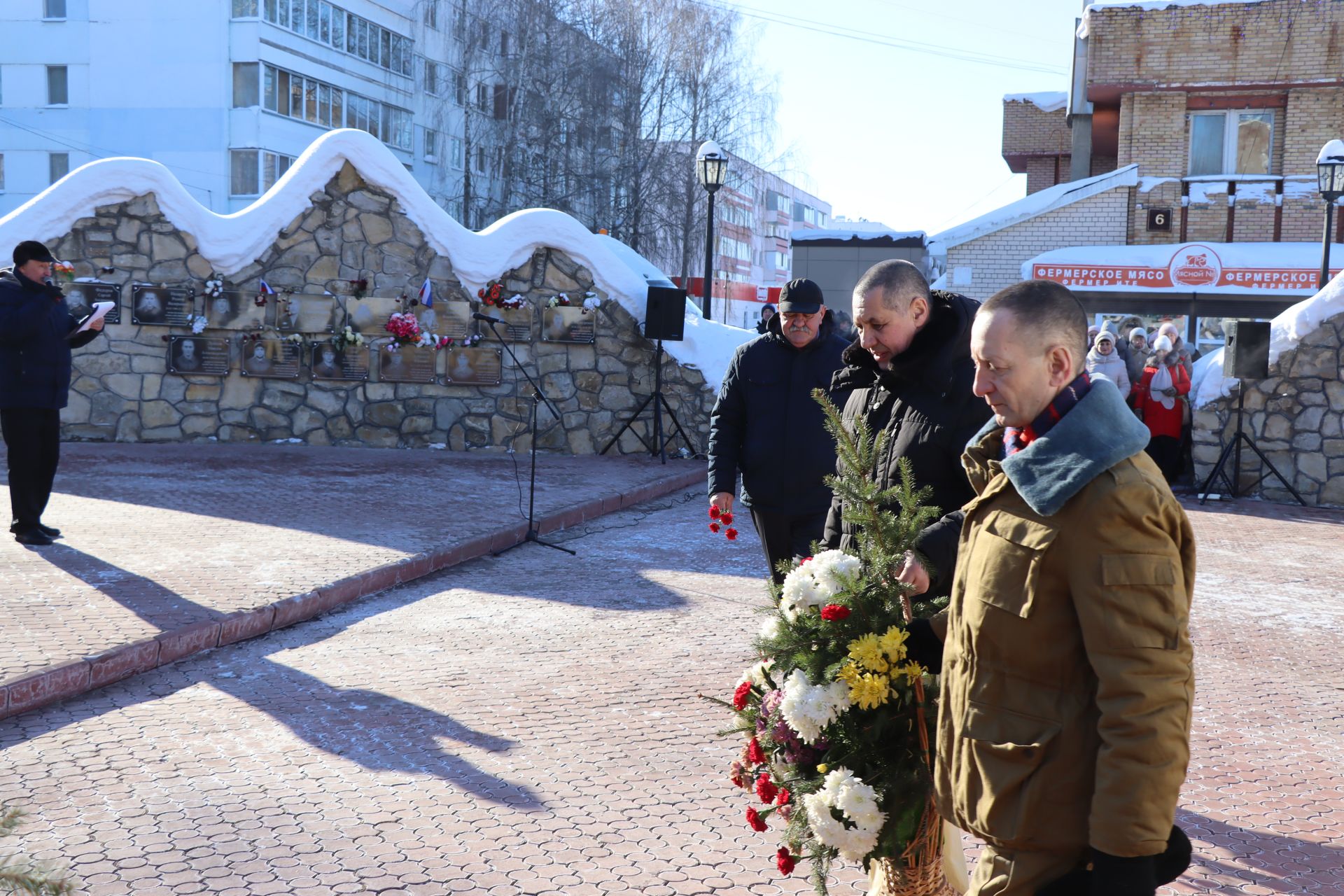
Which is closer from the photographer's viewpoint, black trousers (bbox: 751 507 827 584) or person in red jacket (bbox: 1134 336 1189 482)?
black trousers (bbox: 751 507 827 584)

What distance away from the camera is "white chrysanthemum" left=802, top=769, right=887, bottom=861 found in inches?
119

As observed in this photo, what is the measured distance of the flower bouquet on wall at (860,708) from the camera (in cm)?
307

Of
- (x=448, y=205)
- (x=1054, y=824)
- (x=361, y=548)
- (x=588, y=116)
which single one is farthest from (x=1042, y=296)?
(x=448, y=205)

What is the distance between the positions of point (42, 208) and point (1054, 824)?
16.3m

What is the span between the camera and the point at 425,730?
5.42 metres

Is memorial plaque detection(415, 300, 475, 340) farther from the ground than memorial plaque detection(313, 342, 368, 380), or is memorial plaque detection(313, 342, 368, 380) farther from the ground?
memorial plaque detection(415, 300, 475, 340)

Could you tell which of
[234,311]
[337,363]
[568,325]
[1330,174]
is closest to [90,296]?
[234,311]

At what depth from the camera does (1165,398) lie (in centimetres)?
1496

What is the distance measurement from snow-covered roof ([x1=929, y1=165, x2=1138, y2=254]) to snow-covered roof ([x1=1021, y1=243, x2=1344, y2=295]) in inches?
42.3

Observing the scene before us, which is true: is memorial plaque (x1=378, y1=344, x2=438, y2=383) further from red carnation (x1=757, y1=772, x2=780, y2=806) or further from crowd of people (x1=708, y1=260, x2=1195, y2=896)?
crowd of people (x1=708, y1=260, x2=1195, y2=896)

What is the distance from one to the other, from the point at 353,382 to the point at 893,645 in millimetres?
14419

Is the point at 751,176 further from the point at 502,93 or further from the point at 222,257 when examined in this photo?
the point at 222,257

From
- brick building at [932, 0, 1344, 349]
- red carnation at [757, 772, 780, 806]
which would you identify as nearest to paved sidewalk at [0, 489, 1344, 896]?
red carnation at [757, 772, 780, 806]

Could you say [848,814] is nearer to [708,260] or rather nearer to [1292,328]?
[1292,328]
